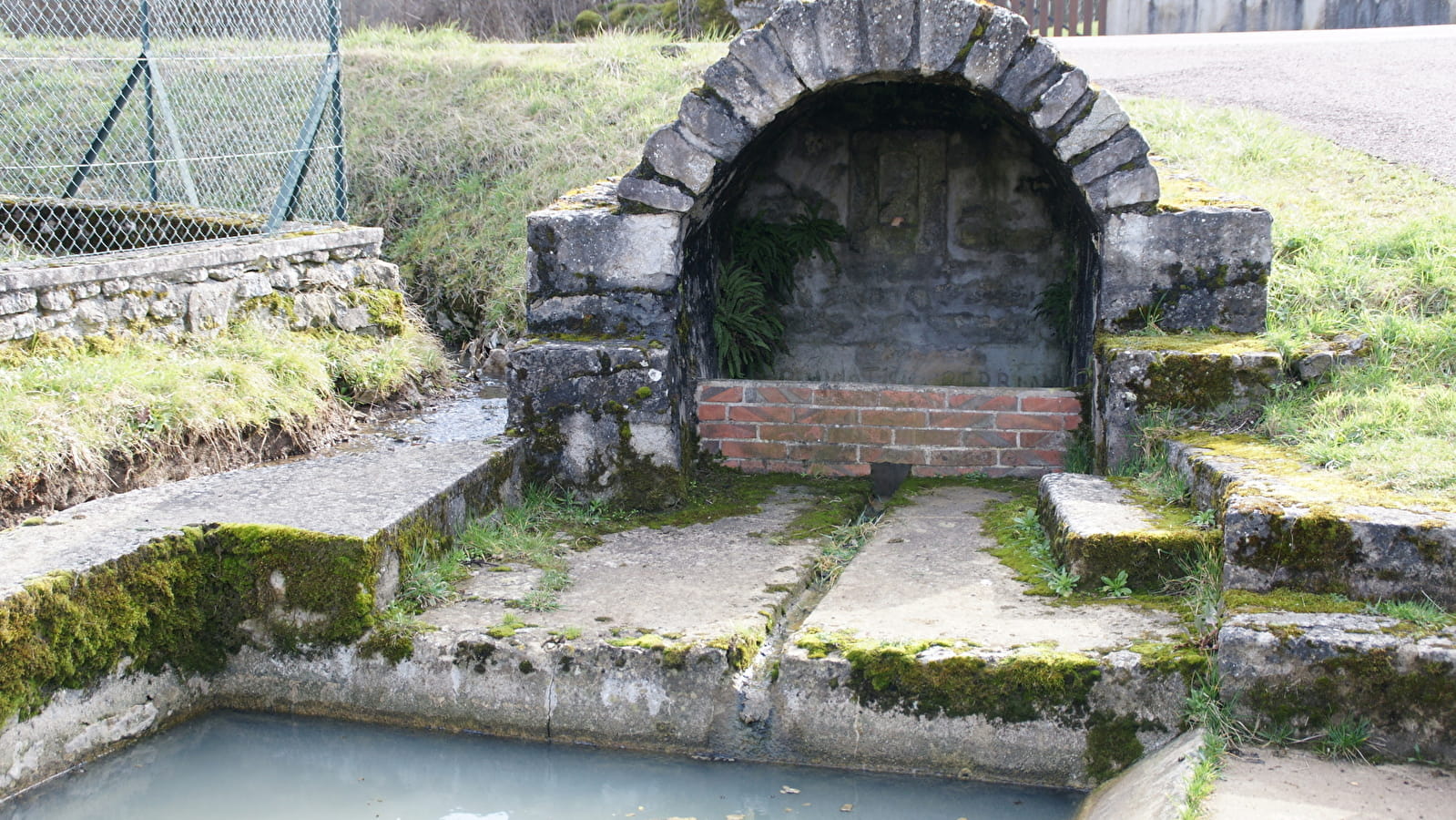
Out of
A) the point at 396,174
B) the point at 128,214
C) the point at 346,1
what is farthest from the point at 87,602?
the point at 346,1

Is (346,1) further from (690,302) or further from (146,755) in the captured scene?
(146,755)

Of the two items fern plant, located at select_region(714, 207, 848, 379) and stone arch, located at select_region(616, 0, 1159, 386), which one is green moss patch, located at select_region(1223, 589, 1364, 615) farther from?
fern plant, located at select_region(714, 207, 848, 379)

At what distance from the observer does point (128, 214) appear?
6961 mm

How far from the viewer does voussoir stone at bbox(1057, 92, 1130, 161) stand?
4543 millimetres

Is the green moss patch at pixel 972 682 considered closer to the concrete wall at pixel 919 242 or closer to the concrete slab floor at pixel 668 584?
the concrete slab floor at pixel 668 584

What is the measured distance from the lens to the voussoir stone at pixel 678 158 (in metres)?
4.69

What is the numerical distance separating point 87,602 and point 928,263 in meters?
4.52

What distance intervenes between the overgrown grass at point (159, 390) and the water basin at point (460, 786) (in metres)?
1.36

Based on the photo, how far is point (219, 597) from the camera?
367 cm

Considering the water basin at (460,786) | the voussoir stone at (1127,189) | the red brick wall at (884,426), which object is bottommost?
the water basin at (460,786)

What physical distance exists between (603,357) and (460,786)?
201 centimetres

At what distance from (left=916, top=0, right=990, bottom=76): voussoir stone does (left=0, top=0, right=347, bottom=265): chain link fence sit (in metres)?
3.58

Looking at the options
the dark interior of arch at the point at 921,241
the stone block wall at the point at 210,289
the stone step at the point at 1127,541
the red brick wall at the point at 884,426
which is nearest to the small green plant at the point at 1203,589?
the stone step at the point at 1127,541

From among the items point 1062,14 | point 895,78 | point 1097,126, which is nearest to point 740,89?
point 895,78
